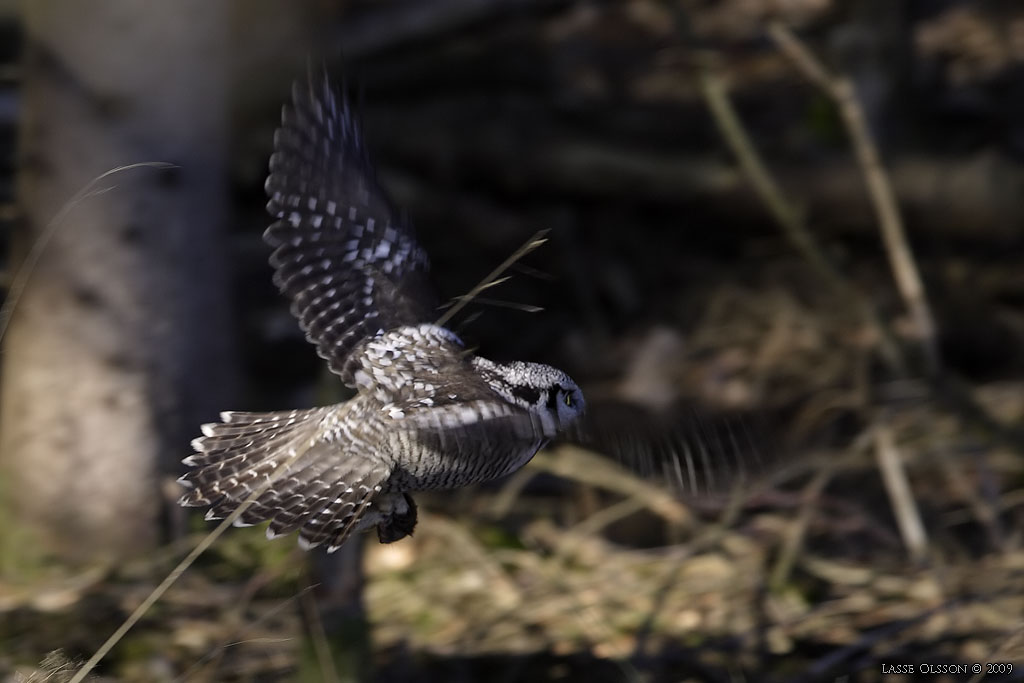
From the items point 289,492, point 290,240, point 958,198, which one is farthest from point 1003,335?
point 289,492

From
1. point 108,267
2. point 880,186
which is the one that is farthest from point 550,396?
point 880,186

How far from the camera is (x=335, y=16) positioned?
7109 millimetres

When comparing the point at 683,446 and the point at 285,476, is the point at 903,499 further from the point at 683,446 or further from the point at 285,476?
the point at 285,476

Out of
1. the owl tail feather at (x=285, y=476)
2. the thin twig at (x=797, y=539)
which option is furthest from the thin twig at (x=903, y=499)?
the owl tail feather at (x=285, y=476)

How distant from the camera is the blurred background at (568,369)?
13.7 feet

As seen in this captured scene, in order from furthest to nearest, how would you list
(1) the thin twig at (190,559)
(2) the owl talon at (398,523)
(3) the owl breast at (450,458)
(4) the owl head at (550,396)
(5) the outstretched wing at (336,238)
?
(5) the outstretched wing at (336,238), (2) the owl talon at (398,523), (4) the owl head at (550,396), (3) the owl breast at (450,458), (1) the thin twig at (190,559)

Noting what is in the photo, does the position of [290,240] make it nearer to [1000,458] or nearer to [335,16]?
[1000,458]

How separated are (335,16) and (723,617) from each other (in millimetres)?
4387

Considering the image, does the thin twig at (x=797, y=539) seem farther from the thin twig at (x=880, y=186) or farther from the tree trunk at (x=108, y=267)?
the tree trunk at (x=108, y=267)

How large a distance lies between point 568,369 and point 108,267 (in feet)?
10.3

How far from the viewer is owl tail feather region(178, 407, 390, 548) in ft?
7.77

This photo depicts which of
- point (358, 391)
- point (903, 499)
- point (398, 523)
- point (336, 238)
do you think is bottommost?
point (903, 499)

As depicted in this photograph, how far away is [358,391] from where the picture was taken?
2875mm

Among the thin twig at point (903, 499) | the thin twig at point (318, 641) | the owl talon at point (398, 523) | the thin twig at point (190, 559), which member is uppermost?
the thin twig at point (190, 559)
